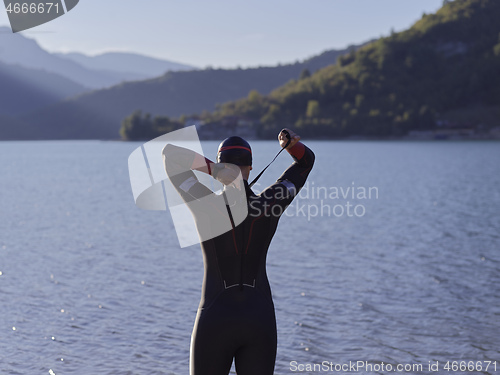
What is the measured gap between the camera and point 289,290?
16172 mm

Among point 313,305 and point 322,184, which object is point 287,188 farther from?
point 322,184

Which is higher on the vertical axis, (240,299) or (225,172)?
(225,172)

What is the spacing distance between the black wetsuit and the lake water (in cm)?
624

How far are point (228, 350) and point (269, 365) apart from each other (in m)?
0.39

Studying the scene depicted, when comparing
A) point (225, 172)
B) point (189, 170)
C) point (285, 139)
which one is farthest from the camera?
point (285, 139)

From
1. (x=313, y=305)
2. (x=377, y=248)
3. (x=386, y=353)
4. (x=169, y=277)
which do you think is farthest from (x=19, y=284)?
(x=377, y=248)

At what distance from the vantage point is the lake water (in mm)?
11297

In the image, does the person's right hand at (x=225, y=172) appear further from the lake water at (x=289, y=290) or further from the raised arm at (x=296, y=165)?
the lake water at (x=289, y=290)

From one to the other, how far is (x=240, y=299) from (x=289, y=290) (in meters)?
11.9

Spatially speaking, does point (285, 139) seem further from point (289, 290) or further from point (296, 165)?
point (289, 290)

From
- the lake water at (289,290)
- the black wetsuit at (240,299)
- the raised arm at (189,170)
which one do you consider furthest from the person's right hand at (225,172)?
the lake water at (289,290)

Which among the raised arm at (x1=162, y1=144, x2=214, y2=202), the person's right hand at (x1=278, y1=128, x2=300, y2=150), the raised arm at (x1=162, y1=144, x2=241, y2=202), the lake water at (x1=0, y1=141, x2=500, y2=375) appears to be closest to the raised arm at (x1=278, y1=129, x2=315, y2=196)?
the person's right hand at (x1=278, y1=128, x2=300, y2=150)

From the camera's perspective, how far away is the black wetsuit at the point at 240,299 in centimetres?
444

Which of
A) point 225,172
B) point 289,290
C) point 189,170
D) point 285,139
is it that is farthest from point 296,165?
point 289,290
